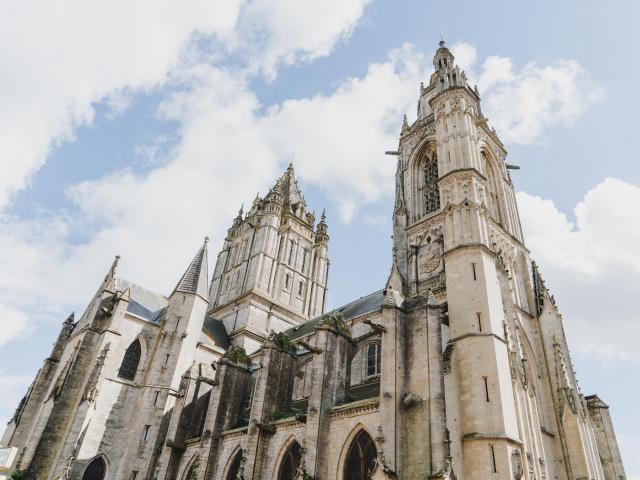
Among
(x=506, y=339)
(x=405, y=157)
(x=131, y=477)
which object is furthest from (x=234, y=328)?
(x=506, y=339)

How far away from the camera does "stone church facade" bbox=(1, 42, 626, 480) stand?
48.3ft

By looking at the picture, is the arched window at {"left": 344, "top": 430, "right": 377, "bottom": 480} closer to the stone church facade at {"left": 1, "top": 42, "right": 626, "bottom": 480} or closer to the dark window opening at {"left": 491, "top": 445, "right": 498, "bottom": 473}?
the stone church facade at {"left": 1, "top": 42, "right": 626, "bottom": 480}

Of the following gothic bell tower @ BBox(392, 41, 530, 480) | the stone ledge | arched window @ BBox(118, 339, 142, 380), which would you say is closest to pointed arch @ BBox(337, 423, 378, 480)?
gothic bell tower @ BBox(392, 41, 530, 480)

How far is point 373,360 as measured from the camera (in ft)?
68.8

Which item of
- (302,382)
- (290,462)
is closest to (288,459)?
(290,462)

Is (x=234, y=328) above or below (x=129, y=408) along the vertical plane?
above

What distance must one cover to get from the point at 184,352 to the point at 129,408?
373cm

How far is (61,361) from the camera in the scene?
25.9 metres

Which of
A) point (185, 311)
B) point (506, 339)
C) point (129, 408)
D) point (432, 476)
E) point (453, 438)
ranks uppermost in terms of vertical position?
point (185, 311)

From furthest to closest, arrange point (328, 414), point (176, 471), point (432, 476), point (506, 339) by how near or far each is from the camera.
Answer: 1. point (176, 471)
2. point (506, 339)
3. point (328, 414)
4. point (432, 476)

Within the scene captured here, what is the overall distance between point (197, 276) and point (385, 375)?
644 inches

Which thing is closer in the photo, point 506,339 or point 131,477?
point 506,339

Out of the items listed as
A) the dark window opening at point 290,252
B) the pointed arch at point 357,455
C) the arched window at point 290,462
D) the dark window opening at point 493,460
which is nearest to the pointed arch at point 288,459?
the arched window at point 290,462

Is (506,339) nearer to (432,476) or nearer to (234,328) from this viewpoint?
(432,476)
